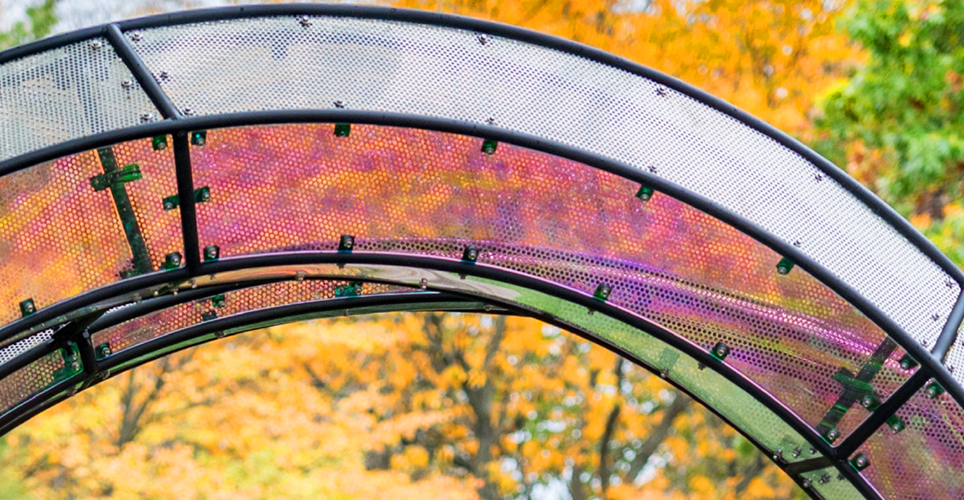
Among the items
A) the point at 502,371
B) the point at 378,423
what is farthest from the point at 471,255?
the point at 502,371

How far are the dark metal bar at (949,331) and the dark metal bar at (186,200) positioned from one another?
2873mm

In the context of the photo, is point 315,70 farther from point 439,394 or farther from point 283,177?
point 439,394

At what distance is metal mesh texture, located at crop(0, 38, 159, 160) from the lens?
3.31 m

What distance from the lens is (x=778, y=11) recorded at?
11195 mm

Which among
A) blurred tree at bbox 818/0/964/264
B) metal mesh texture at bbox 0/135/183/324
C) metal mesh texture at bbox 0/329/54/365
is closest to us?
metal mesh texture at bbox 0/135/183/324

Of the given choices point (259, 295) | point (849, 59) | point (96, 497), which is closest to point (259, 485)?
point (96, 497)

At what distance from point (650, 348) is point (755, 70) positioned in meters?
8.20

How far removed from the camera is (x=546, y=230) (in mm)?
3898

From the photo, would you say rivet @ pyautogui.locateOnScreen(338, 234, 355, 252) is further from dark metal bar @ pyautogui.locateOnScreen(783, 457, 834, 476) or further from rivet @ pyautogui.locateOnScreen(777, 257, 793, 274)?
dark metal bar @ pyautogui.locateOnScreen(783, 457, 834, 476)

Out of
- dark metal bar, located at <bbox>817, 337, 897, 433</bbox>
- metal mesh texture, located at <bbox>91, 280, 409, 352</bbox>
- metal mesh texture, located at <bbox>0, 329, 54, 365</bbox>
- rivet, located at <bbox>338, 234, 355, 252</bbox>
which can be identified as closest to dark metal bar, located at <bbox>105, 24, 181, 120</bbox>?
rivet, located at <bbox>338, 234, 355, 252</bbox>

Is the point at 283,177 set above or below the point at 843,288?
above

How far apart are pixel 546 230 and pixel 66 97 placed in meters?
1.92

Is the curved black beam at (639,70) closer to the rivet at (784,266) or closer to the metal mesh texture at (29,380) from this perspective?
the rivet at (784,266)

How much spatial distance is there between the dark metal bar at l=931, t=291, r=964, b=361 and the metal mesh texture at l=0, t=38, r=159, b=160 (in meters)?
3.06
